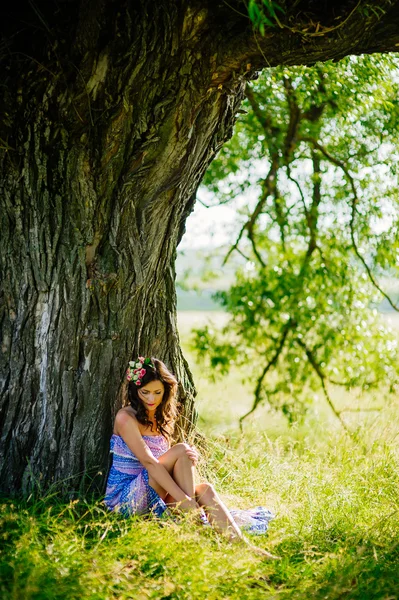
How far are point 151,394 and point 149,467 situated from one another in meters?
0.48

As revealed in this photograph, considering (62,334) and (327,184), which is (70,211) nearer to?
(62,334)

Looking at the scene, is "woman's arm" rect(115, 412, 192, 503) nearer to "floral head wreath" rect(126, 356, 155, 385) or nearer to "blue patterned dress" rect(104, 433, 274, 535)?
"blue patterned dress" rect(104, 433, 274, 535)

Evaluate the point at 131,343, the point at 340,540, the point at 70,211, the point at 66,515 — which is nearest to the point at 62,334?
the point at 131,343

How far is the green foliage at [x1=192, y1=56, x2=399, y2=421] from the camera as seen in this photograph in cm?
921

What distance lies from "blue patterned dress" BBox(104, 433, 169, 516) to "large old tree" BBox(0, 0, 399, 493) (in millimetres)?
139

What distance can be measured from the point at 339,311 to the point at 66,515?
5475 millimetres

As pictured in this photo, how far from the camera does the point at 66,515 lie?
15.4ft

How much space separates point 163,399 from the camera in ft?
17.2

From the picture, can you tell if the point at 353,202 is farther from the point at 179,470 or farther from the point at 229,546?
the point at 229,546

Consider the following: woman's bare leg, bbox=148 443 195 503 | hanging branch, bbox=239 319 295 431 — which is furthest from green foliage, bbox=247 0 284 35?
hanging branch, bbox=239 319 295 431

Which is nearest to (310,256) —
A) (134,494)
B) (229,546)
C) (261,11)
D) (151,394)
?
(151,394)

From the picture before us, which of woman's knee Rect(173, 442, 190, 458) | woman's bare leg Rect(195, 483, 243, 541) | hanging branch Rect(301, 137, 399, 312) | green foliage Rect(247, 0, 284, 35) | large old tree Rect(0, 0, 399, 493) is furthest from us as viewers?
hanging branch Rect(301, 137, 399, 312)

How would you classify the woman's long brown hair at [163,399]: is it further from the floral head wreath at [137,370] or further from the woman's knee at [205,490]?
the woman's knee at [205,490]

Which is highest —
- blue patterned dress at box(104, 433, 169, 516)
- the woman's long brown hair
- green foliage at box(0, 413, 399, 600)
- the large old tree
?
the large old tree
